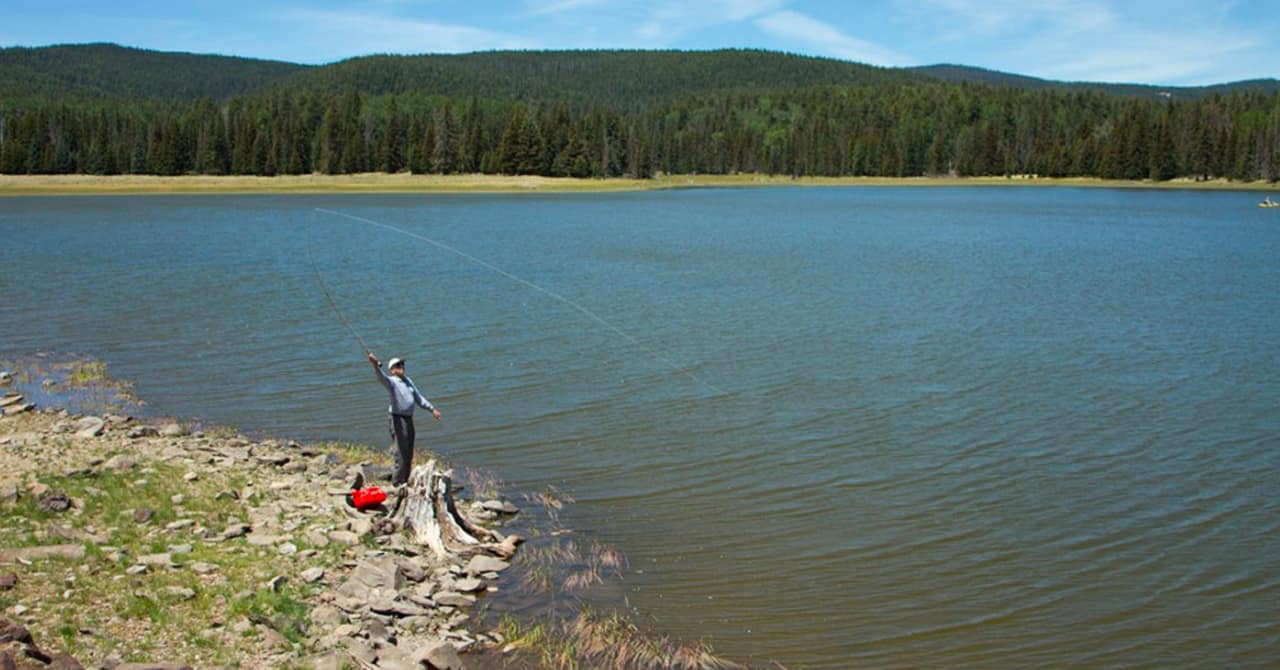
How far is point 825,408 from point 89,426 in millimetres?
10293

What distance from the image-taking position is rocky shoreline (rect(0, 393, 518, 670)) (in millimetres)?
7801

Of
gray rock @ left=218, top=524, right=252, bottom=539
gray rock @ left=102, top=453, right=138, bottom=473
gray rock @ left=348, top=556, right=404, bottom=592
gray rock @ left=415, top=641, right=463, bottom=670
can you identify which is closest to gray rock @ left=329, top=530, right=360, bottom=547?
gray rock @ left=348, top=556, right=404, bottom=592

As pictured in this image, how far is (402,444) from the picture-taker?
12.1 m

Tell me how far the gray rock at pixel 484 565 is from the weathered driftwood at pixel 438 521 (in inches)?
6.3

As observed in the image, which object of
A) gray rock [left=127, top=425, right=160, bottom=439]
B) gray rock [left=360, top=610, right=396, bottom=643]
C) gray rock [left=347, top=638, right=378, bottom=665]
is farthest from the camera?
gray rock [left=127, top=425, right=160, bottom=439]

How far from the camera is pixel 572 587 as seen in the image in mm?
10180

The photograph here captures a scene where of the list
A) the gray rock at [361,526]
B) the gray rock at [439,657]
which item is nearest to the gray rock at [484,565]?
the gray rock at [361,526]

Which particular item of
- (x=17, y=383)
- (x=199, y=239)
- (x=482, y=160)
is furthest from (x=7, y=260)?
(x=482, y=160)

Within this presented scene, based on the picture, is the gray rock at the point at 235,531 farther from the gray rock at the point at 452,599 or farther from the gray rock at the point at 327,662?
the gray rock at the point at 327,662

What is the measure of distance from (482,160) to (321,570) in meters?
118

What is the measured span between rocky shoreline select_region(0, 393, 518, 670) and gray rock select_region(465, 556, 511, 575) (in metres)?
0.02

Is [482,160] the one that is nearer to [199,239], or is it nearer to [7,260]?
[199,239]

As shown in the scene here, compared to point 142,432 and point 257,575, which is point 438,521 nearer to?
point 257,575

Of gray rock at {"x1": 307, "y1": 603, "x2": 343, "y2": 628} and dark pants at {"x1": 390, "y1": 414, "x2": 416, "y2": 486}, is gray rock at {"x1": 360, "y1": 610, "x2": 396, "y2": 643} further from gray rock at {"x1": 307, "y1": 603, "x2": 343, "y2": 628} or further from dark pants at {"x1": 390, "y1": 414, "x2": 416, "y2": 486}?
dark pants at {"x1": 390, "y1": 414, "x2": 416, "y2": 486}
